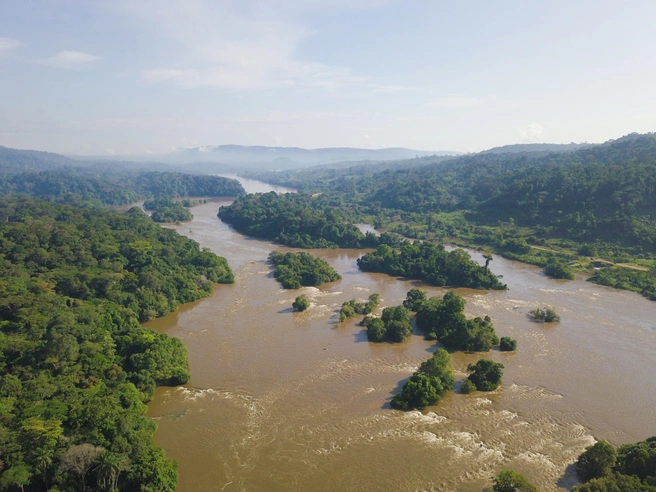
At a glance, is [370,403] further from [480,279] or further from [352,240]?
[352,240]

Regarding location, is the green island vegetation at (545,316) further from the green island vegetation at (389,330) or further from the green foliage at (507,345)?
the green island vegetation at (389,330)

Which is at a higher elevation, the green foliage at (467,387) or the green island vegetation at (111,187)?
the green island vegetation at (111,187)

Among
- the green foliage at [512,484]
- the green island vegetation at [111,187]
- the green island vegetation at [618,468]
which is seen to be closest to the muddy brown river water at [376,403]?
the green island vegetation at [618,468]

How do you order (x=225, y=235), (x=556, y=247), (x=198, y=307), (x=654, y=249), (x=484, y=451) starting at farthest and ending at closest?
(x=225, y=235)
(x=556, y=247)
(x=654, y=249)
(x=198, y=307)
(x=484, y=451)

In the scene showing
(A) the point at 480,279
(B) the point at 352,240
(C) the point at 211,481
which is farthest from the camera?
(B) the point at 352,240

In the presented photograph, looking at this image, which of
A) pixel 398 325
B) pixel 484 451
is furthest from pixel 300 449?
pixel 398 325

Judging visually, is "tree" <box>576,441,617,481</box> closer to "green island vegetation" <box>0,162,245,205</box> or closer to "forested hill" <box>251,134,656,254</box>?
"forested hill" <box>251,134,656,254</box>

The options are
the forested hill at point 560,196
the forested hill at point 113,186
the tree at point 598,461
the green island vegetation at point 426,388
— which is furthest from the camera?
the forested hill at point 113,186

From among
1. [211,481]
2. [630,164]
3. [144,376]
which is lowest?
[211,481]
